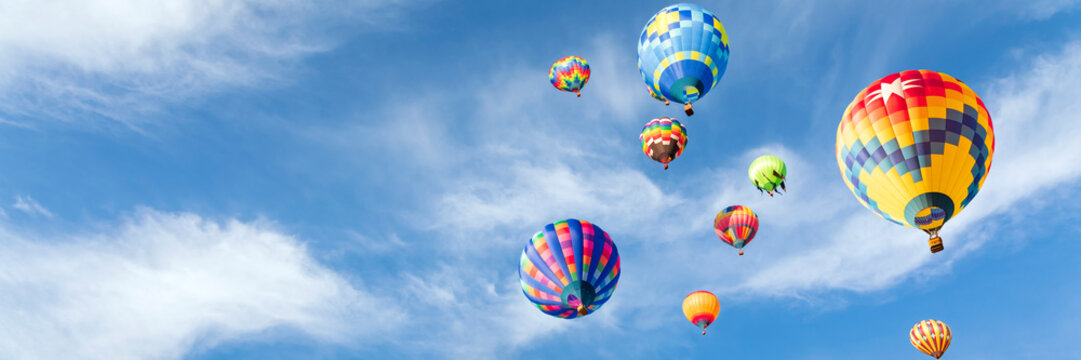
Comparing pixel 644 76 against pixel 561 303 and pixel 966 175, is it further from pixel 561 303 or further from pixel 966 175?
pixel 966 175

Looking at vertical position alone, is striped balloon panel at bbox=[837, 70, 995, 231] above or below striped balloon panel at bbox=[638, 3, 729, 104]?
below

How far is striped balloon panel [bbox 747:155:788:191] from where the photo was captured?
41.1m

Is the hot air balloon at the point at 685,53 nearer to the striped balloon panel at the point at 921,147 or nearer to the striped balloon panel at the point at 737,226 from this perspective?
the striped balloon panel at the point at 921,147

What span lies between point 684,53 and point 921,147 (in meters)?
10.5

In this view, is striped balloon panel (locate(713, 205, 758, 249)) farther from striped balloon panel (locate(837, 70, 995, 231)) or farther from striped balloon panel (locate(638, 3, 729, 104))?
striped balloon panel (locate(837, 70, 995, 231))

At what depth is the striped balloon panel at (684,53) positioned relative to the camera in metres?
29.0

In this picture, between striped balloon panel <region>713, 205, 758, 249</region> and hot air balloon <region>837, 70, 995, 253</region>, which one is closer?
hot air balloon <region>837, 70, 995, 253</region>

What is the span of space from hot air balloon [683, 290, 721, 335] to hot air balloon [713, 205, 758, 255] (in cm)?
344

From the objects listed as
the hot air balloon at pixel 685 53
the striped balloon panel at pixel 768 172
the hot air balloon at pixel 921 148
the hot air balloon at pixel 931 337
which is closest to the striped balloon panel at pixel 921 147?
the hot air balloon at pixel 921 148

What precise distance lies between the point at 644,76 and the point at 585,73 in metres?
18.0

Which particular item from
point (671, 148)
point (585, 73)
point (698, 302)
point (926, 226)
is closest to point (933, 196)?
point (926, 226)

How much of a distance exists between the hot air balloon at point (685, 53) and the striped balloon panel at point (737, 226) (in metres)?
14.3

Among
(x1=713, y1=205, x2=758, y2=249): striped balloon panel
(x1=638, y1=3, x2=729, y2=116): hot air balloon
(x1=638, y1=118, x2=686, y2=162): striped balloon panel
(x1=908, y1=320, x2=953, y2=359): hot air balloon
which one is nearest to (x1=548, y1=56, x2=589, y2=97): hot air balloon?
(x1=638, y1=118, x2=686, y2=162): striped balloon panel

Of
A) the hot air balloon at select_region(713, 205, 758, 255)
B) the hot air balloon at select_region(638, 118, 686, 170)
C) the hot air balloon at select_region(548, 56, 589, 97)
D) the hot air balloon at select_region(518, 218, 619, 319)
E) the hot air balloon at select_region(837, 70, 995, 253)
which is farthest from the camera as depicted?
the hot air balloon at select_region(548, 56, 589, 97)
